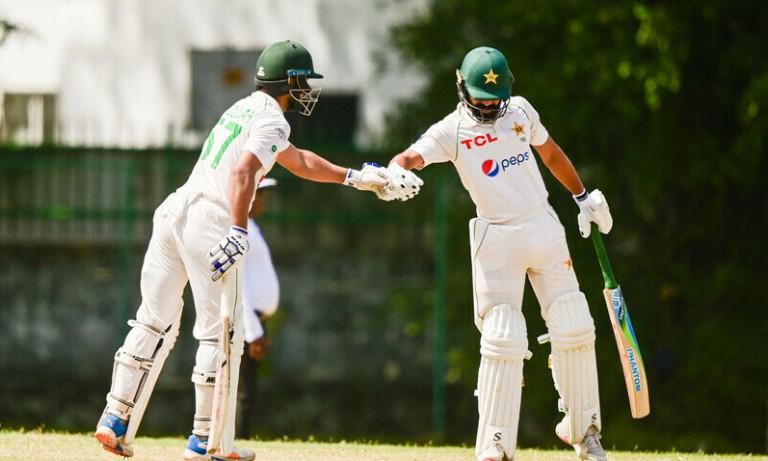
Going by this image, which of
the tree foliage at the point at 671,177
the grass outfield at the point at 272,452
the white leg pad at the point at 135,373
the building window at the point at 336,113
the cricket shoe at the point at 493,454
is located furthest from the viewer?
the building window at the point at 336,113

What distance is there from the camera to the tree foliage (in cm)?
1353

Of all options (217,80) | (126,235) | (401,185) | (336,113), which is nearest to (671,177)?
(126,235)

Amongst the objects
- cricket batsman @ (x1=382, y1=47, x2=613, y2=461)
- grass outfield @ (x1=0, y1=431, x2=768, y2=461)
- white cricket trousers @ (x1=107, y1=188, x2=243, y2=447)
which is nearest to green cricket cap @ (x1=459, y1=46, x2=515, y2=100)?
cricket batsman @ (x1=382, y1=47, x2=613, y2=461)

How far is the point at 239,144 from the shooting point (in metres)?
7.18

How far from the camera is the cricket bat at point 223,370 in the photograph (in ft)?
22.6

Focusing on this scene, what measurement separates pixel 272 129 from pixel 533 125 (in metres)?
1.45

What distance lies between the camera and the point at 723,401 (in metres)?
14.3

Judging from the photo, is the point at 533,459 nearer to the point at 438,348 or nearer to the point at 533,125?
the point at 533,125

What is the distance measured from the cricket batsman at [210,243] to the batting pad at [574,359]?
1009 millimetres

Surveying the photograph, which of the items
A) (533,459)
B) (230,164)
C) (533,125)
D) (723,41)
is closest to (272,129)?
(230,164)

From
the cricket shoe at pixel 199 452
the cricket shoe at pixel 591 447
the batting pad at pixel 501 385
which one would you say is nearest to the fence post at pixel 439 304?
the cricket shoe at pixel 591 447

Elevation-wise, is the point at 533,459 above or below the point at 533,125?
below

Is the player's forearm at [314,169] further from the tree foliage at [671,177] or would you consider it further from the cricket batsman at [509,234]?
the tree foliage at [671,177]

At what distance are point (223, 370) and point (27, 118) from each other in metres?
10.7
